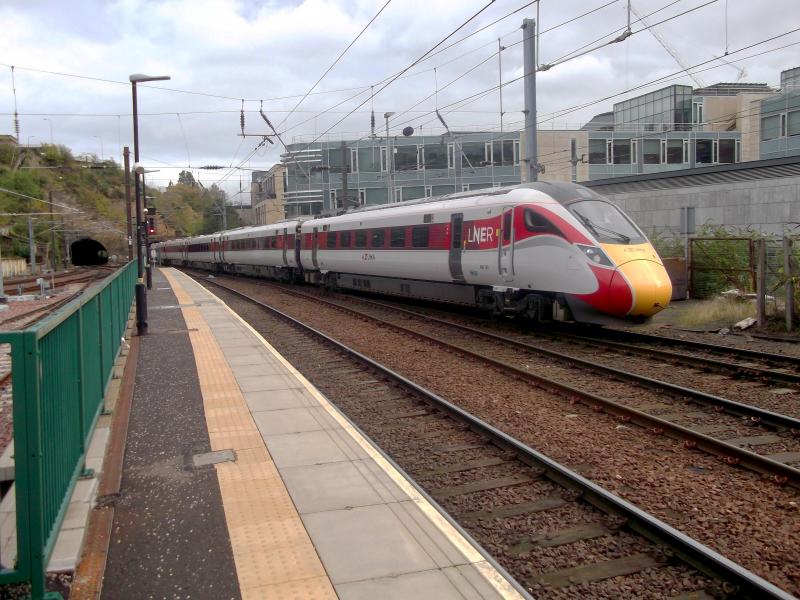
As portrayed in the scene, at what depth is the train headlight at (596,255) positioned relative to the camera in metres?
12.0

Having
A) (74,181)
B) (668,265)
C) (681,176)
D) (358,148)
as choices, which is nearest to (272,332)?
(668,265)

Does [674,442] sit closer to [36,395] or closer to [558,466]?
[558,466]

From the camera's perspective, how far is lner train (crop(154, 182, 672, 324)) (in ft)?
39.9

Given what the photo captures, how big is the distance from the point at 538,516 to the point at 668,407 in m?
3.67

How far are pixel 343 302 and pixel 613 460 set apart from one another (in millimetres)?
17046

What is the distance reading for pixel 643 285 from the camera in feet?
39.1

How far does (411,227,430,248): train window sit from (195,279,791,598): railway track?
926cm

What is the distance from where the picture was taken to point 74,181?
86.1 m

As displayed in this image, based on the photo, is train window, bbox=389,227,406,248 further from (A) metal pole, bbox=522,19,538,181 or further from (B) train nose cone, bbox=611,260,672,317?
(B) train nose cone, bbox=611,260,672,317

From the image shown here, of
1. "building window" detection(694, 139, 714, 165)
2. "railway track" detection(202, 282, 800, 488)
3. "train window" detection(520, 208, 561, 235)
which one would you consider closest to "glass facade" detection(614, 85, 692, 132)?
"building window" detection(694, 139, 714, 165)

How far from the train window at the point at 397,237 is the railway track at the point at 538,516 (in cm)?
1052

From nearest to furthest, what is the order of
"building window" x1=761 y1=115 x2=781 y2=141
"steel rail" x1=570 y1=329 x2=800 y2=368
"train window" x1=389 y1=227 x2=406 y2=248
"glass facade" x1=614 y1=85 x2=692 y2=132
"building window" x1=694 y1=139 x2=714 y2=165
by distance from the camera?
"steel rail" x1=570 y1=329 x2=800 y2=368
"train window" x1=389 y1=227 x2=406 y2=248
"building window" x1=761 y1=115 x2=781 y2=141
"building window" x1=694 y1=139 x2=714 y2=165
"glass facade" x1=614 y1=85 x2=692 y2=132

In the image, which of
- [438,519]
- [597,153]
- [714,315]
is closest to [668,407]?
[438,519]

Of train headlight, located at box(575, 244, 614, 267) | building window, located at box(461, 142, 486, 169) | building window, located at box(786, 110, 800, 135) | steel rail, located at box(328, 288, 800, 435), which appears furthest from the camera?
building window, located at box(461, 142, 486, 169)
